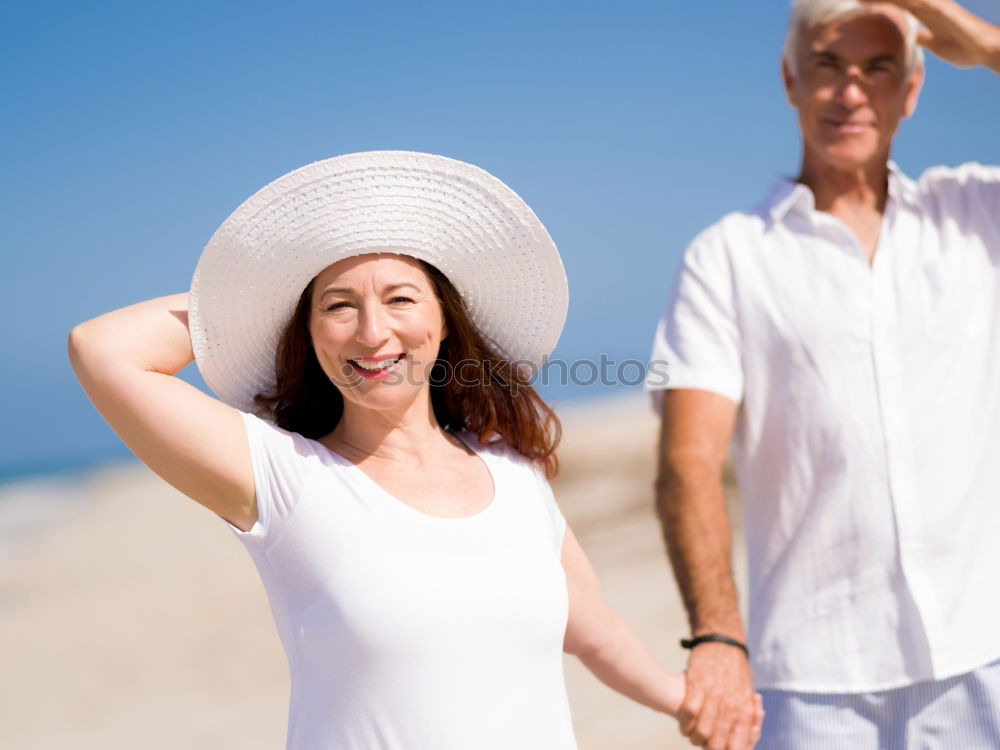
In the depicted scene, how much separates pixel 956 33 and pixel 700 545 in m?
1.51

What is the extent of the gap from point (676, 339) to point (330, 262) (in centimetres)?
105

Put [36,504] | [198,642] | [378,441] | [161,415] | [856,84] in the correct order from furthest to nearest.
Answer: [36,504] < [198,642] < [856,84] < [378,441] < [161,415]

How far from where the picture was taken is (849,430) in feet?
8.51

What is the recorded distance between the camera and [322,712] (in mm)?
1933

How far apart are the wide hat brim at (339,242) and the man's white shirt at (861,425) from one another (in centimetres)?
66

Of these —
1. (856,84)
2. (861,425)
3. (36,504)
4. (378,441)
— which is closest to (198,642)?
(378,441)

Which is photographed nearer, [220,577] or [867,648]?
[867,648]

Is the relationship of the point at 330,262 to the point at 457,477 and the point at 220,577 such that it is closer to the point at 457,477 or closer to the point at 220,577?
the point at 457,477

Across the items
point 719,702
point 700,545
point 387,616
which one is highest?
point 387,616

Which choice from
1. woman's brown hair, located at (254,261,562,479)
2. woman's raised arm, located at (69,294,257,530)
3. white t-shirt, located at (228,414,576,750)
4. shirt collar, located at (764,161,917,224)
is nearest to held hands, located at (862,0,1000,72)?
shirt collar, located at (764,161,917,224)

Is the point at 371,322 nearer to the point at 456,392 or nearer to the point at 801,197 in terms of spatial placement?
the point at 456,392

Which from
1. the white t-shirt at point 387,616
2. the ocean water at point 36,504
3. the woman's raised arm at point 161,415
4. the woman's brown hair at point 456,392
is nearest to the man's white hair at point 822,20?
the woman's brown hair at point 456,392

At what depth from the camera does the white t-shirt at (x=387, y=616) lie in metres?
1.91

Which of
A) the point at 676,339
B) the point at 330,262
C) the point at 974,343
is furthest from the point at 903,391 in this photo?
the point at 330,262
